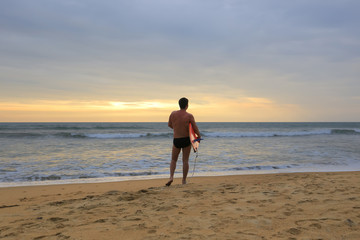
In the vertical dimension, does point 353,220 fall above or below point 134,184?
above

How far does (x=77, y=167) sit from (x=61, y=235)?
6.20 meters

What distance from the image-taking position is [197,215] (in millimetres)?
3484

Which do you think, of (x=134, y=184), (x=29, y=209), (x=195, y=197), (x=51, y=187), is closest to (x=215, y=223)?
(x=195, y=197)

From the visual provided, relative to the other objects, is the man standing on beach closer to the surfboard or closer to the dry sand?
the surfboard

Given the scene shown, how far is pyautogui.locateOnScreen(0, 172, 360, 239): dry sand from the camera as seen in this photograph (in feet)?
9.59

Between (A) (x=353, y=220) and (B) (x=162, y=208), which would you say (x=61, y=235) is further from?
(A) (x=353, y=220)

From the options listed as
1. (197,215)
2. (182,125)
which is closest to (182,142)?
(182,125)

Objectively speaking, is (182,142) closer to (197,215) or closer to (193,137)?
(193,137)

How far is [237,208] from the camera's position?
375 centimetres

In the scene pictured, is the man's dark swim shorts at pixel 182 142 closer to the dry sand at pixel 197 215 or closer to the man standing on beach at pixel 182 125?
the man standing on beach at pixel 182 125

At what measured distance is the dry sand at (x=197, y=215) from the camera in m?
2.92

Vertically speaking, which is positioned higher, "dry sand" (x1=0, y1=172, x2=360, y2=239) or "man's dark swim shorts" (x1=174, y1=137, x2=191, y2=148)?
"man's dark swim shorts" (x1=174, y1=137, x2=191, y2=148)

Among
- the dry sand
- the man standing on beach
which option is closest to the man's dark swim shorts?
the man standing on beach

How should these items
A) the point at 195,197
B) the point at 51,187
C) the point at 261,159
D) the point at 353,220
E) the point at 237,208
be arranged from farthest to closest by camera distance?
the point at 261,159 → the point at 51,187 → the point at 195,197 → the point at 237,208 → the point at 353,220
